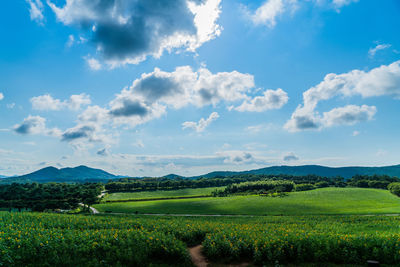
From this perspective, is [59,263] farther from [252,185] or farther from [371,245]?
[252,185]

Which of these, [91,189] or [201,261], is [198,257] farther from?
[91,189]

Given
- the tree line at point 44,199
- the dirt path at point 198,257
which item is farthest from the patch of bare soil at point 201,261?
the tree line at point 44,199

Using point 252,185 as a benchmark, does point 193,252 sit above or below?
above

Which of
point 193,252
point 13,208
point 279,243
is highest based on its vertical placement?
point 279,243

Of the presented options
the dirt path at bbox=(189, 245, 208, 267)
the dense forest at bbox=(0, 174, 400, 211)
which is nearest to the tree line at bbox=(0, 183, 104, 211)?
the dense forest at bbox=(0, 174, 400, 211)

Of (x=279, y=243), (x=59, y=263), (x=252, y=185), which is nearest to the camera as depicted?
(x=59, y=263)

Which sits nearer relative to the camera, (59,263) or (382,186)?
(59,263)

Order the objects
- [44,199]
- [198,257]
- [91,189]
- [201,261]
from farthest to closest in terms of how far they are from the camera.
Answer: [91,189]
[44,199]
[198,257]
[201,261]

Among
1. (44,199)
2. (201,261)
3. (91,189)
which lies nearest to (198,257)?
(201,261)

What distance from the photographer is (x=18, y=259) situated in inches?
498

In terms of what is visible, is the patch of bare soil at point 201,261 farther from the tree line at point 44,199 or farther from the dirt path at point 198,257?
the tree line at point 44,199

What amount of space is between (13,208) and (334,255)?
130m

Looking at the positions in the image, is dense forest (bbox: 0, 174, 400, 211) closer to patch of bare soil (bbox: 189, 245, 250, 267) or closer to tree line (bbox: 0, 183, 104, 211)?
tree line (bbox: 0, 183, 104, 211)

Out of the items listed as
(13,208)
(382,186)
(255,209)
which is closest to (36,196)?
(13,208)
